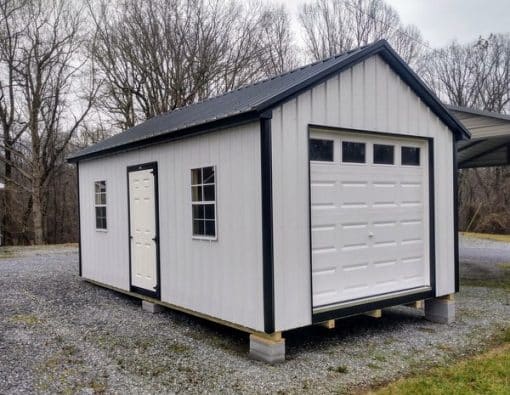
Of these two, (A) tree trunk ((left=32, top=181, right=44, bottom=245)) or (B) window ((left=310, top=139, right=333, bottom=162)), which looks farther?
(A) tree trunk ((left=32, top=181, right=44, bottom=245))

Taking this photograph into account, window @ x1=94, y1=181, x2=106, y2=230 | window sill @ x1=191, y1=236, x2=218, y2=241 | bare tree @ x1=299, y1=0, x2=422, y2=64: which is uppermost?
bare tree @ x1=299, y1=0, x2=422, y2=64

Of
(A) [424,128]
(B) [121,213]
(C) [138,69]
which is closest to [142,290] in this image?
(B) [121,213]

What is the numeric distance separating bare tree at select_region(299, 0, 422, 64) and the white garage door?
60.0 feet

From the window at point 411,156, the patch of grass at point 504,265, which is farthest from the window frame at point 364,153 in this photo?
the patch of grass at point 504,265

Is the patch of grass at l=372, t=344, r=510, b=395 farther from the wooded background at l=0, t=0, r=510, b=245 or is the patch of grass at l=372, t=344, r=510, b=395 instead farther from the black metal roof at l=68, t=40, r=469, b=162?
the wooded background at l=0, t=0, r=510, b=245

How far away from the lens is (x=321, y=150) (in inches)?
214

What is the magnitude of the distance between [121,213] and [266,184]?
3721mm

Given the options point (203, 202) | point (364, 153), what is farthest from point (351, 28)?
point (203, 202)

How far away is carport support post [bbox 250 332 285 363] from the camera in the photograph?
481 cm

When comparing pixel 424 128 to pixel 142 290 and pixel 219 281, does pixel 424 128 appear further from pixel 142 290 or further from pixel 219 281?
pixel 142 290

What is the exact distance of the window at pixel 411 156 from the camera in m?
6.27

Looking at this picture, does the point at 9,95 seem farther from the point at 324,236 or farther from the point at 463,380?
the point at 463,380

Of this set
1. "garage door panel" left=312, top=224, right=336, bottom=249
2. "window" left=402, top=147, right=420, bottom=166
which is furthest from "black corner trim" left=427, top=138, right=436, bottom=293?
"garage door panel" left=312, top=224, right=336, bottom=249

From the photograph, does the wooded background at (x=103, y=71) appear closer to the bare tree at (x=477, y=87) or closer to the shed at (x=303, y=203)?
the bare tree at (x=477, y=87)
